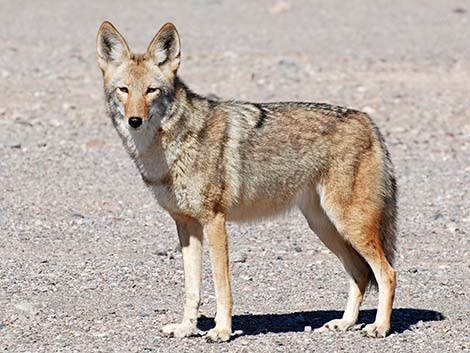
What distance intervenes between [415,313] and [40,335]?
2651 mm

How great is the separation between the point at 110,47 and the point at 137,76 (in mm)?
375

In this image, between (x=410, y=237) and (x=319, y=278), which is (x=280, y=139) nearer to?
(x=319, y=278)

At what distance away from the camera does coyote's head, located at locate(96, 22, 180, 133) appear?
7.21m

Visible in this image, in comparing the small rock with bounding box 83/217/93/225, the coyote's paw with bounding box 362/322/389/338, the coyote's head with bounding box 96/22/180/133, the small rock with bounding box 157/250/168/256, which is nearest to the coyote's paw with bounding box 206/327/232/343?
the coyote's paw with bounding box 362/322/389/338

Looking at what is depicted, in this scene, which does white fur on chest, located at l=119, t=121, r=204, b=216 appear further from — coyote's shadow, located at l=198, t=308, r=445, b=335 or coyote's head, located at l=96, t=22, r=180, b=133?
coyote's shadow, located at l=198, t=308, r=445, b=335

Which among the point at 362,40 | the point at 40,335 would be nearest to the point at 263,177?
the point at 40,335

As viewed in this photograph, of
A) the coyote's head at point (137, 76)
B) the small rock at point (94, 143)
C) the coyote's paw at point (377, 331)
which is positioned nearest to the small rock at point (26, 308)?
the coyote's head at point (137, 76)

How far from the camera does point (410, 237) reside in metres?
10.3

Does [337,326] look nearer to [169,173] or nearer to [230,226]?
[169,173]

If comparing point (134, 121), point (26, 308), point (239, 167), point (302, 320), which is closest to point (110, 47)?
point (134, 121)

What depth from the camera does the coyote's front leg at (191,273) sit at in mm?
7516

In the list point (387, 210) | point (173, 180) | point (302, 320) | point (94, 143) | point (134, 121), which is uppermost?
point (134, 121)

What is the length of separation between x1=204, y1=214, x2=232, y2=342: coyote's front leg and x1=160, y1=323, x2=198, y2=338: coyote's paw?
0.14 metres

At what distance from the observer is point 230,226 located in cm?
1045
